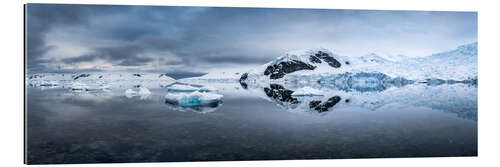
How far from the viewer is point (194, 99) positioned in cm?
731

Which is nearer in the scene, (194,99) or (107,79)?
(107,79)

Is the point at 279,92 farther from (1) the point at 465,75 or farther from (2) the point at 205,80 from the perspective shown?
(1) the point at 465,75

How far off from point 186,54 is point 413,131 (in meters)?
4.20

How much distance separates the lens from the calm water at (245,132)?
4.46 m

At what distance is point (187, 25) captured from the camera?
209 inches

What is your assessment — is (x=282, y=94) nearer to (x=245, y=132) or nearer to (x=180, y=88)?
(x=180, y=88)

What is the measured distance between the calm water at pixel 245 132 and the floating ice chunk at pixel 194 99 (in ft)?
0.64

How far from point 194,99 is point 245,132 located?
8.13 ft

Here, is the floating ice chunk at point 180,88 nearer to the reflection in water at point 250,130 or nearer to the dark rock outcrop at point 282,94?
the reflection in water at point 250,130

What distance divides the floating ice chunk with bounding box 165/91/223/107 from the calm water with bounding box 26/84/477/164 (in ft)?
0.64

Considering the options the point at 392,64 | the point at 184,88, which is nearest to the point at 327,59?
the point at 392,64

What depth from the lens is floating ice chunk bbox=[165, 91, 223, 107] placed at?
6.73 meters

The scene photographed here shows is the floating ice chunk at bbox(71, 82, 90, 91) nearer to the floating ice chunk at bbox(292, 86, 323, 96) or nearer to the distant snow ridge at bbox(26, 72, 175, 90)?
the distant snow ridge at bbox(26, 72, 175, 90)

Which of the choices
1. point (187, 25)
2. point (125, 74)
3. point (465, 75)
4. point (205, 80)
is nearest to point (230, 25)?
point (187, 25)
